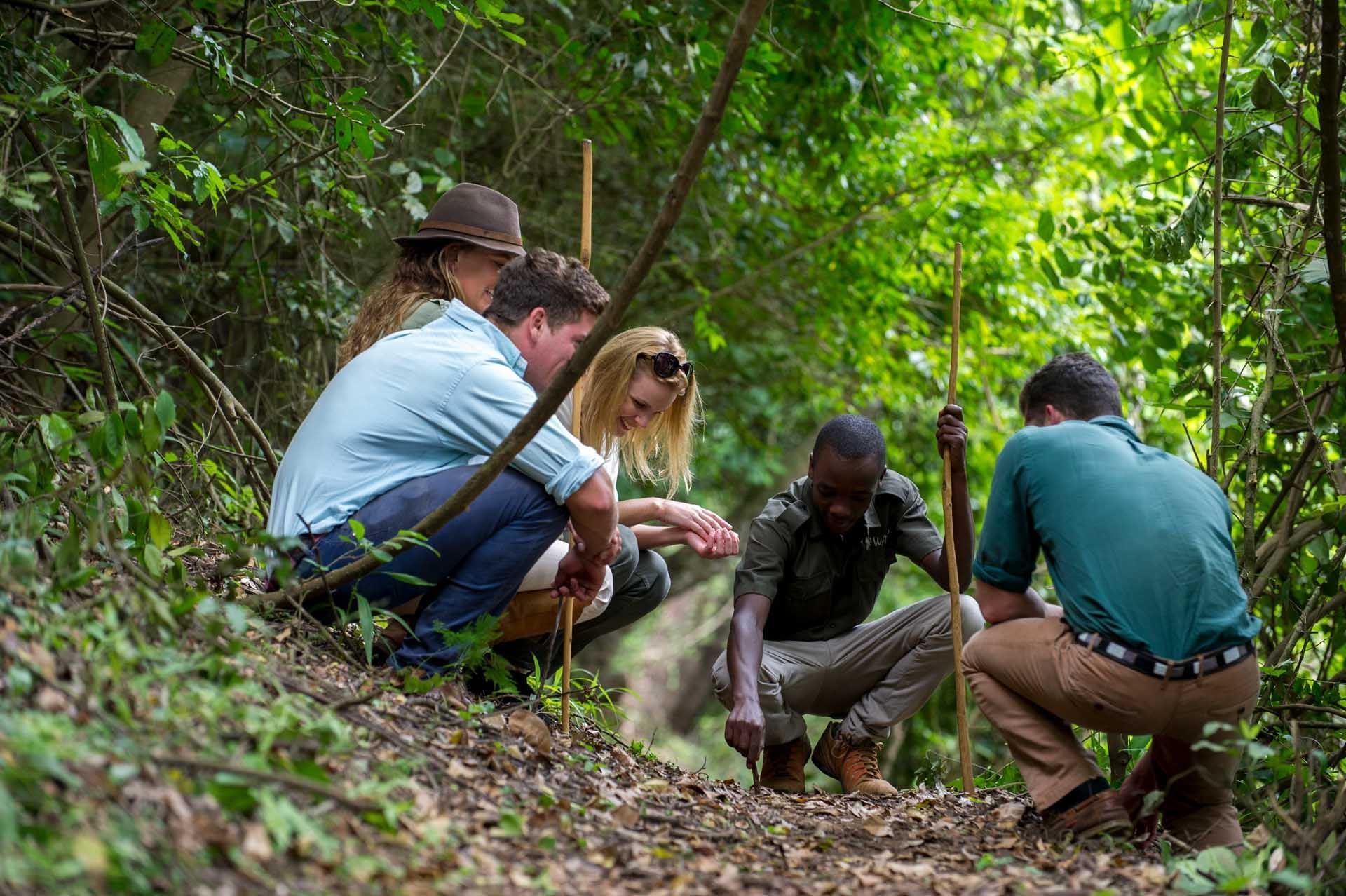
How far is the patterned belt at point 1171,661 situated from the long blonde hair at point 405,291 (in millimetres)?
2617

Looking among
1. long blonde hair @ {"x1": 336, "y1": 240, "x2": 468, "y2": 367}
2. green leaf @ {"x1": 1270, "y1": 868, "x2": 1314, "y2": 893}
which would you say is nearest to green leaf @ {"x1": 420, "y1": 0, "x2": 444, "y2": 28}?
long blonde hair @ {"x1": 336, "y1": 240, "x2": 468, "y2": 367}

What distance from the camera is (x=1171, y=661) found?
10.2ft

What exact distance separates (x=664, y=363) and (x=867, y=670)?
4.58 ft

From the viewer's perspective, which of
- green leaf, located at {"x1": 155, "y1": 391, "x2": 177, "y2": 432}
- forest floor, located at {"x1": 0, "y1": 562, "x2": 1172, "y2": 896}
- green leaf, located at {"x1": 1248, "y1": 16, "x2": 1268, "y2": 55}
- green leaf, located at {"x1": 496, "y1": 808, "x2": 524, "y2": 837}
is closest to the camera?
forest floor, located at {"x1": 0, "y1": 562, "x2": 1172, "y2": 896}

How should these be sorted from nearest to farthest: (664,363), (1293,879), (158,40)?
(1293,879) → (158,40) → (664,363)

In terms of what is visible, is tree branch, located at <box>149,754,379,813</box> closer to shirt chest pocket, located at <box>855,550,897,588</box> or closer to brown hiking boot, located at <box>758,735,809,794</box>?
brown hiking boot, located at <box>758,735,809,794</box>

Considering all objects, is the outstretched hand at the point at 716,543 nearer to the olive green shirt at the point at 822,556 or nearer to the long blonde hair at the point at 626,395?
the olive green shirt at the point at 822,556

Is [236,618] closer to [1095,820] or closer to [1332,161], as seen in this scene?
[1095,820]

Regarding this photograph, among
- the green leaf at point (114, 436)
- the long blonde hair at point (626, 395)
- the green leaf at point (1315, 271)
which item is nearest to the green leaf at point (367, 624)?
the green leaf at point (114, 436)

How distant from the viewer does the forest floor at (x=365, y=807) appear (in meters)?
1.99

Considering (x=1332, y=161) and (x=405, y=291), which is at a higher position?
(x=1332, y=161)

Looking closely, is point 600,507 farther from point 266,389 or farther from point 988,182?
point 988,182

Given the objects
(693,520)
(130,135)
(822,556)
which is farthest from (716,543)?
(130,135)

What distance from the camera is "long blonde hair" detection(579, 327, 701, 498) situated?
4.59m
